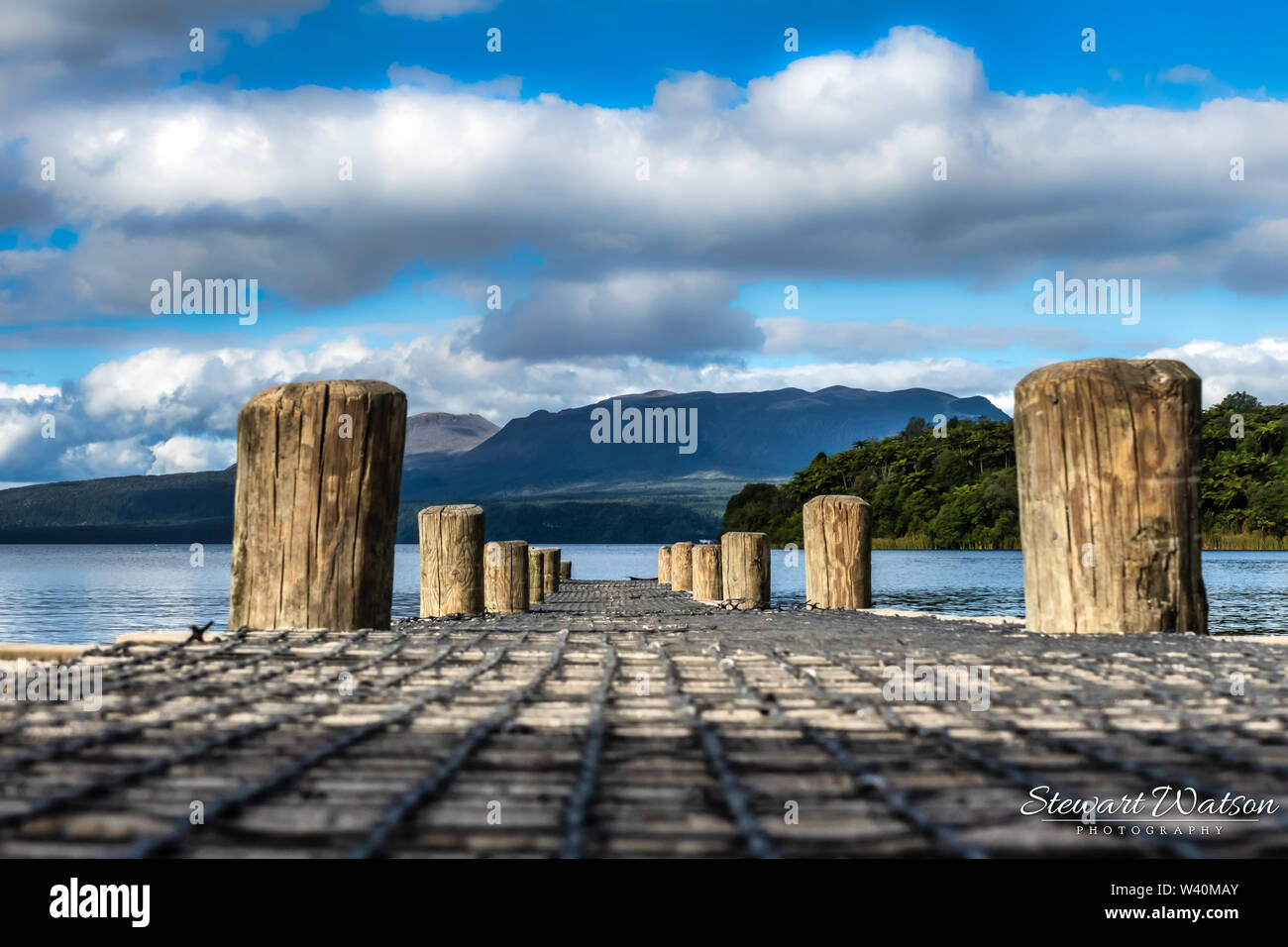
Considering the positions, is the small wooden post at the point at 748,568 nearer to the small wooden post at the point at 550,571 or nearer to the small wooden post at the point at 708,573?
the small wooden post at the point at 708,573

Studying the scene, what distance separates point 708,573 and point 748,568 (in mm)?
5475

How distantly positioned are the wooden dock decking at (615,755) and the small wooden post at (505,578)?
33.2ft

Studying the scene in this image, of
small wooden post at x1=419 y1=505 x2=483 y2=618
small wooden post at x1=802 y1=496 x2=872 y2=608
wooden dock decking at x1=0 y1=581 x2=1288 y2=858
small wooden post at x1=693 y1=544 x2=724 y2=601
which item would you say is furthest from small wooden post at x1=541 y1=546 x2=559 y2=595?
wooden dock decking at x1=0 y1=581 x2=1288 y2=858

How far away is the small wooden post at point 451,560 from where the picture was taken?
11656 millimetres

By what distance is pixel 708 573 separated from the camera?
1991cm

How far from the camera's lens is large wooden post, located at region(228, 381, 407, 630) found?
579 cm

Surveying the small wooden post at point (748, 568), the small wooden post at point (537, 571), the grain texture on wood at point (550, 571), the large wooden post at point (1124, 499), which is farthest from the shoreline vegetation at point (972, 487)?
the large wooden post at point (1124, 499)

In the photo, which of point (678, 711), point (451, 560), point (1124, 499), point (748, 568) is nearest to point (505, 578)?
point (451, 560)

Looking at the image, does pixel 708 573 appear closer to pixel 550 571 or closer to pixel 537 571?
pixel 537 571

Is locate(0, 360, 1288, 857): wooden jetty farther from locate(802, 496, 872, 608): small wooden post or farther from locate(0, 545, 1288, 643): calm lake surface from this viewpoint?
locate(0, 545, 1288, 643): calm lake surface

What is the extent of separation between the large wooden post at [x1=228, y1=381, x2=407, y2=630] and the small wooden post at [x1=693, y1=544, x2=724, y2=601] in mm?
14238
